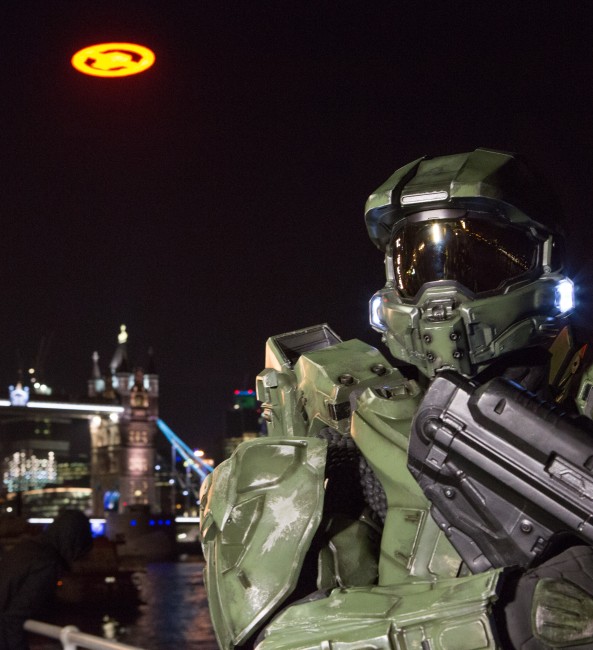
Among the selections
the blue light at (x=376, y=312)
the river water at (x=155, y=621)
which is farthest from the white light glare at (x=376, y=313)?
the river water at (x=155, y=621)

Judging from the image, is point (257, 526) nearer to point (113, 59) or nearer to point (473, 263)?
point (473, 263)

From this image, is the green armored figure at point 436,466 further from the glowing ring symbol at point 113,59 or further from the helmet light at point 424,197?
the glowing ring symbol at point 113,59

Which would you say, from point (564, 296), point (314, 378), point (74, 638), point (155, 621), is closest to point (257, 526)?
point (314, 378)

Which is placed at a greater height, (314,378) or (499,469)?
(314,378)

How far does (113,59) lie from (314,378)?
25.5ft

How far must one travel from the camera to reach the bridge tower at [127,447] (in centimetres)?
11706

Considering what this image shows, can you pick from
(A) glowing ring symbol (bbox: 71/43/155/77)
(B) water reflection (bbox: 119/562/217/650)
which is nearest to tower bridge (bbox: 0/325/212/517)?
(B) water reflection (bbox: 119/562/217/650)

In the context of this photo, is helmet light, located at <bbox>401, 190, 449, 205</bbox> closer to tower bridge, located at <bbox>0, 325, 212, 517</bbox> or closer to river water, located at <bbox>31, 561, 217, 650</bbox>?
river water, located at <bbox>31, 561, 217, 650</bbox>

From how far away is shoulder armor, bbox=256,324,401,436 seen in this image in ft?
10.9

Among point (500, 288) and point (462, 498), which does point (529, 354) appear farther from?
point (462, 498)

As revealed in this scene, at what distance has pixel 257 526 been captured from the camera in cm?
301

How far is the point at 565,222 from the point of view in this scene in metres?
3.24

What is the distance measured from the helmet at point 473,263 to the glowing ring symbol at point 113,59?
7169mm

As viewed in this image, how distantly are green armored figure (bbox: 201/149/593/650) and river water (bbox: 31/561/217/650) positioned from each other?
909 inches
